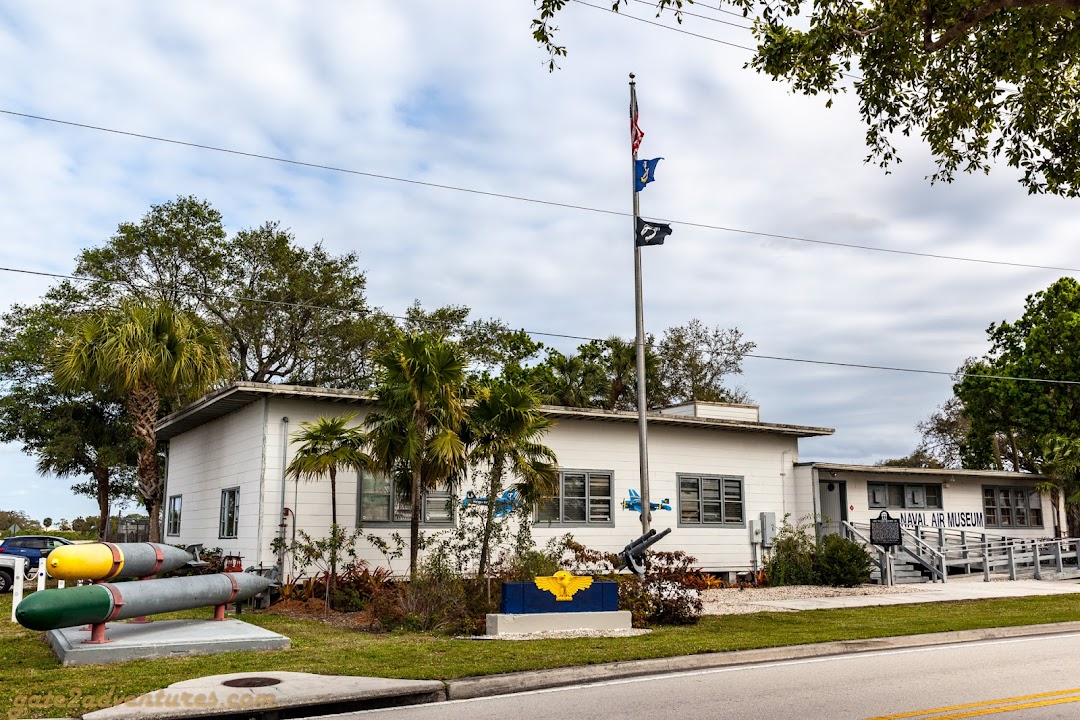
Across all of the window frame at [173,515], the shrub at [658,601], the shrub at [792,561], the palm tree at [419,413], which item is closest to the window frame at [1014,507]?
the shrub at [792,561]

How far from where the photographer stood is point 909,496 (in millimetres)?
30062

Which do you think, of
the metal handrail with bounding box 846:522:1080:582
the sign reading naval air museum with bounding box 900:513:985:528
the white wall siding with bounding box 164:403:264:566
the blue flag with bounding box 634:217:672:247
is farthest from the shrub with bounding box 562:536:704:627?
the sign reading naval air museum with bounding box 900:513:985:528

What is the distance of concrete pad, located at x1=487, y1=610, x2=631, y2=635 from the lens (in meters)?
14.3

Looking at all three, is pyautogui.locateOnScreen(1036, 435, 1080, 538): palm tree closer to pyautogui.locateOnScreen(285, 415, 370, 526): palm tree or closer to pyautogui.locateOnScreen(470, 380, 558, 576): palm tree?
pyautogui.locateOnScreen(470, 380, 558, 576): palm tree

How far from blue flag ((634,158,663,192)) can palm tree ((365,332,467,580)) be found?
20.4 feet

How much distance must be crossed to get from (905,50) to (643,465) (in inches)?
378

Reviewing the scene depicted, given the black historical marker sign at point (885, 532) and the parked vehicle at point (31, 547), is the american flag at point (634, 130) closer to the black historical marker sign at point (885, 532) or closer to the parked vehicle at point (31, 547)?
the black historical marker sign at point (885, 532)

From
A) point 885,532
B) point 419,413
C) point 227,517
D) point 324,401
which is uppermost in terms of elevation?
point 324,401

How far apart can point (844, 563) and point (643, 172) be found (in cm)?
1148

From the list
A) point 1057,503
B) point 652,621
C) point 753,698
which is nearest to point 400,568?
point 652,621

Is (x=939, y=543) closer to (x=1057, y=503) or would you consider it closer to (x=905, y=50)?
(x=1057, y=503)

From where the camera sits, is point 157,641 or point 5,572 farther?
point 5,572

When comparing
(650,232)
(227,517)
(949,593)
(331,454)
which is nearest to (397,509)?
(331,454)

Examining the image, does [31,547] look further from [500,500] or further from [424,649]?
[424,649]
